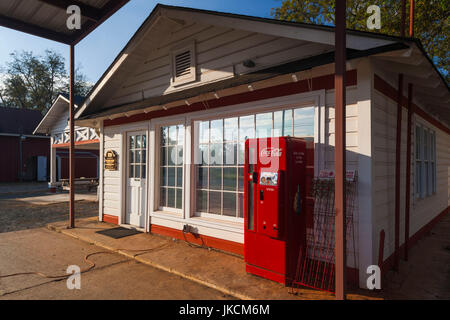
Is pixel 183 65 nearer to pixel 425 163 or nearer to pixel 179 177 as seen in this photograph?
pixel 179 177

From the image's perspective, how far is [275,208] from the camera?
3.47 m

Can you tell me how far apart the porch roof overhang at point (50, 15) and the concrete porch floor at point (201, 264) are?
4.73 meters

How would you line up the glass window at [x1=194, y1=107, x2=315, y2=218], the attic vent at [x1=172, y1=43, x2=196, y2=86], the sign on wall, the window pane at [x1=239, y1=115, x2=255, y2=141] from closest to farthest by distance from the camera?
the glass window at [x1=194, y1=107, x2=315, y2=218]
the window pane at [x1=239, y1=115, x2=255, y2=141]
the attic vent at [x1=172, y1=43, x2=196, y2=86]
the sign on wall

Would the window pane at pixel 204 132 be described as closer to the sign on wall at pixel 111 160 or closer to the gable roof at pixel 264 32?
the gable roof at pixel 264 32

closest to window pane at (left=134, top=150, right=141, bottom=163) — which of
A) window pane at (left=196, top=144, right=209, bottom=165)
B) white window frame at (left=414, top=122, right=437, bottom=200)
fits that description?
window pane at (left=196, top=144, right=209, bottom=165)

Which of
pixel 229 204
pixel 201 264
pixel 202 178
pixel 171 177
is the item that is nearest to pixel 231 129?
pixel 202 178

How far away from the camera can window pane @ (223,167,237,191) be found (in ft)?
15.8

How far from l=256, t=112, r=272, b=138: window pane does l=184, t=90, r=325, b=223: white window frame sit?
3.3 inches

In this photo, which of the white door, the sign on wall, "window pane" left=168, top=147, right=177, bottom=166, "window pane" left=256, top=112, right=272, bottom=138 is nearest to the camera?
"window pane" left=256, top=112, right=272, bottom=138

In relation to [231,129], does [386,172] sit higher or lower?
lower

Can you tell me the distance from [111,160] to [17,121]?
77.1ft

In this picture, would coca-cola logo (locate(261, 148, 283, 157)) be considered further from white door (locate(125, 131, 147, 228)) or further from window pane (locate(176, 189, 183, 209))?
white door (locate(125, 131, 147, 228))
